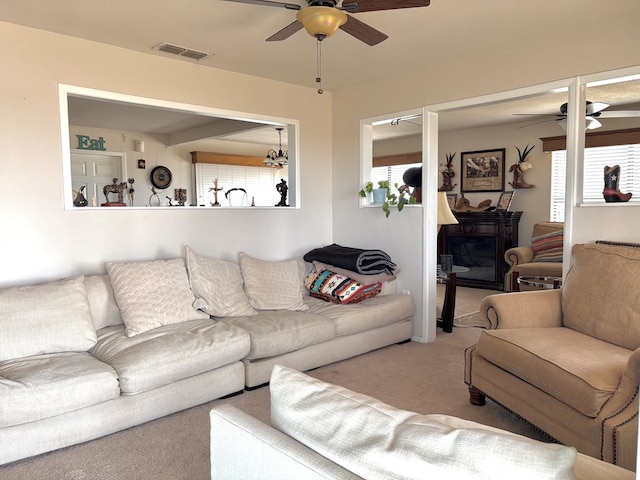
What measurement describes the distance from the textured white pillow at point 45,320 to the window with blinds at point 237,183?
4.95 metres

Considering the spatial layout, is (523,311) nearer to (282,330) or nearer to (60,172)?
(282,330)

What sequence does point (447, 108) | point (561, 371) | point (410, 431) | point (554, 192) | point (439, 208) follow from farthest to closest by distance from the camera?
point (554, 192), point (439, 208), point (447, 108), point (561, 371), point (410, 431)

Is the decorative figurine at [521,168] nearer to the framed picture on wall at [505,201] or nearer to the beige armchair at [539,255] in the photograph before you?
the framed picture on wall at [505,201]

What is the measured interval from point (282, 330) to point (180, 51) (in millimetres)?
2238

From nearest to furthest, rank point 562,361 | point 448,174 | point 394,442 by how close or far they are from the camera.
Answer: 1. point 394,442
2. point 562,361
3. point 448,174

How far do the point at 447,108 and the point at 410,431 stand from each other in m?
3.46

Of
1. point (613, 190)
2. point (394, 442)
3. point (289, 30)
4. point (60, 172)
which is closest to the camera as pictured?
point (394, 442)

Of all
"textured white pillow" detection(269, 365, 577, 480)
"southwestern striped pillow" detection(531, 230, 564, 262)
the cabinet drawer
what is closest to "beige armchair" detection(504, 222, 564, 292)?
"southwestern striped pillow" detection(531, 230, 564, 262)

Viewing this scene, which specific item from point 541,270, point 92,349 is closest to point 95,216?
point 92,349

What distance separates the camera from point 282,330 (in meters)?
3.13

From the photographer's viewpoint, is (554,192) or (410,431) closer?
(410,431)

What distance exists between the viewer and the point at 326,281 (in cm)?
405

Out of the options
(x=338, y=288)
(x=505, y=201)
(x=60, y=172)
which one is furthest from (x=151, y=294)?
(x=505, y=201)

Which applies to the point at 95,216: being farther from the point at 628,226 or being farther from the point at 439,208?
the point at 628,226
